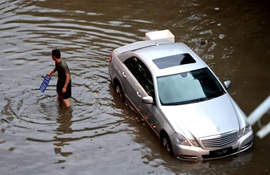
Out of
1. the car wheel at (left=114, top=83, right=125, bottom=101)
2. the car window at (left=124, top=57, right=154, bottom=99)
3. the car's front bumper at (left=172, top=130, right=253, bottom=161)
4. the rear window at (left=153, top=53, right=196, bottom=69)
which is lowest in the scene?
the car's front bumper at (left=172, top=130, right=253, bottom=161)

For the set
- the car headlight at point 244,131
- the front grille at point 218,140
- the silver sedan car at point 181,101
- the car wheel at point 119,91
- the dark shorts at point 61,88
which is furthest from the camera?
the car wheel at point 119,91

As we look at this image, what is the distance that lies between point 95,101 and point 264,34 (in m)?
6.57

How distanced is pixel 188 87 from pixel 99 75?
11.9 ft

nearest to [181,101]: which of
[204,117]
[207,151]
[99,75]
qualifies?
[204,117]

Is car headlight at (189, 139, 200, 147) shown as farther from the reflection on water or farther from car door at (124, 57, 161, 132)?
the reflection on water

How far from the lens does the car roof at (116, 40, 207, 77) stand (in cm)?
1129

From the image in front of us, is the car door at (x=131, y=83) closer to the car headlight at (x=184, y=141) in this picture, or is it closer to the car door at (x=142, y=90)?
A: the car door at (x=142, y=90)

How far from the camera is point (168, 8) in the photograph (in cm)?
1805

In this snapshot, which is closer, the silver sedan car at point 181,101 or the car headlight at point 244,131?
the silver sedan car at point 181,101

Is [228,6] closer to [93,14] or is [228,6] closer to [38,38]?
[93,14]

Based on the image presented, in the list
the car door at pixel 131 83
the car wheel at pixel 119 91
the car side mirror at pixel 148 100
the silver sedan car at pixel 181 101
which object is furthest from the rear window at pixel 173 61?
the car wheel at pixel 119 91

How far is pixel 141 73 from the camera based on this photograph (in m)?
11.7

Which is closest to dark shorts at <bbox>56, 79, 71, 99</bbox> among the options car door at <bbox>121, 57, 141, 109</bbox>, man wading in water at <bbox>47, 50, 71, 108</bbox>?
man wading in water at <bbox>47, 50, 71, 108</bbox>

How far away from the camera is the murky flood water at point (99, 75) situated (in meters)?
10.3
